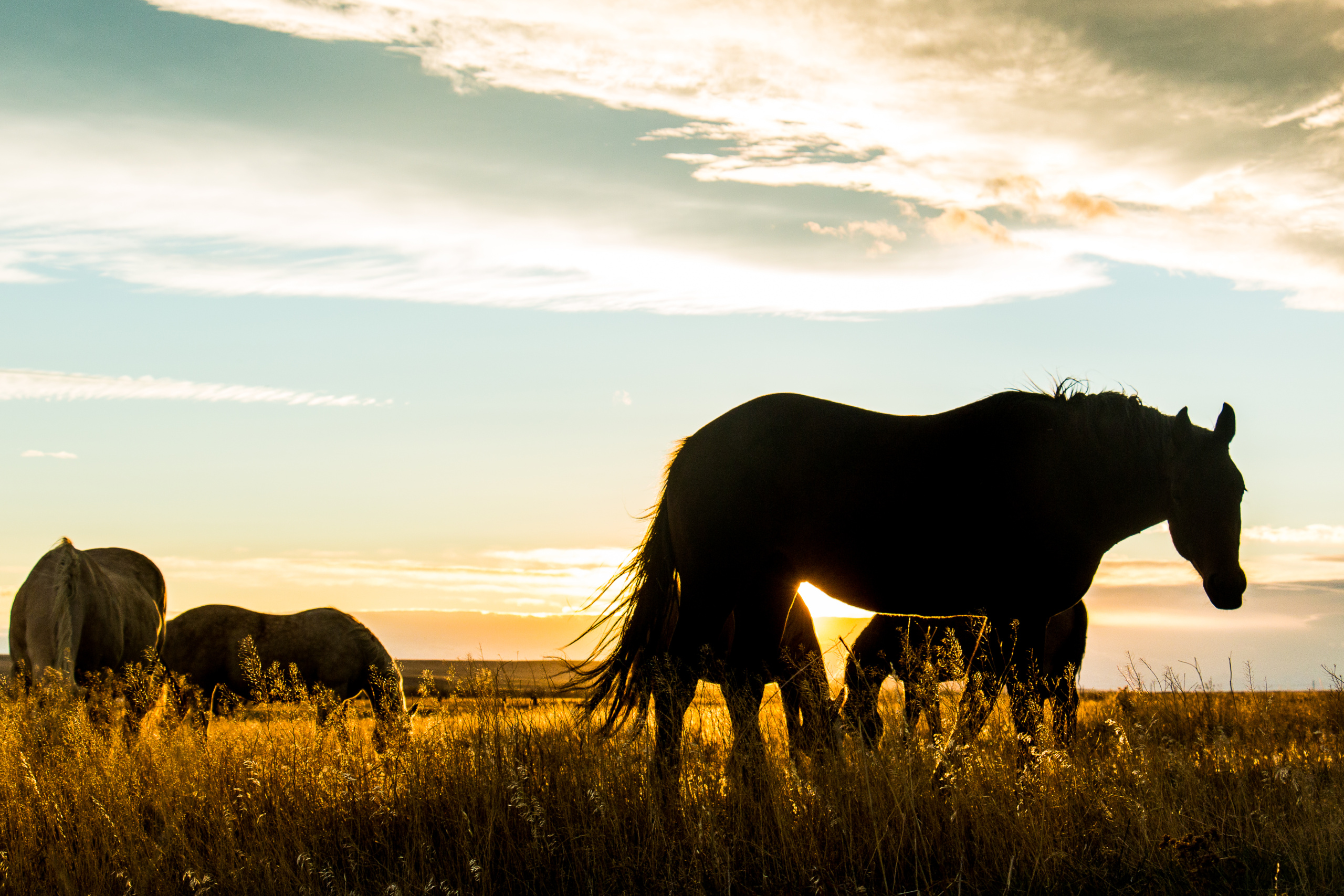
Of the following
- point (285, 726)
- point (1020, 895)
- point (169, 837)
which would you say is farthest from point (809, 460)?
point (285, 726)

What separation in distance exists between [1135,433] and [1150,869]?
2755 millimetres

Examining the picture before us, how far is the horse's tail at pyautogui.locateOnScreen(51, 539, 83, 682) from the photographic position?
344 inches

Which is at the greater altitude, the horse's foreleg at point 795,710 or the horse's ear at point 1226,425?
the horse's ear at point 1226,425

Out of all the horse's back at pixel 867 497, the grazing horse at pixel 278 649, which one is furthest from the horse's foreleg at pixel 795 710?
the grazing horse at pixel 278 649

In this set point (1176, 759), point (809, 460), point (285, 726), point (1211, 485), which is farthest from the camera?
point (285, 726)

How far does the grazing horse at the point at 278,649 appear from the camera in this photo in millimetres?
11164

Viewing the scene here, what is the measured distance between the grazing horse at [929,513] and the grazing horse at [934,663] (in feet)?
0.87

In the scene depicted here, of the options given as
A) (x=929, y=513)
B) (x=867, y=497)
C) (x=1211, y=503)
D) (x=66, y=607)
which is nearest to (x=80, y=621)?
(x=66, y=607)

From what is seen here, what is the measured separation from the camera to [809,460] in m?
5.74

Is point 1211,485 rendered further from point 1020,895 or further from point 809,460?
point 1020,895

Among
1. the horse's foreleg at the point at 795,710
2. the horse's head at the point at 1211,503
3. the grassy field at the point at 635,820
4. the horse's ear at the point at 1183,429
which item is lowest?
the grassy field at the point at 635,820

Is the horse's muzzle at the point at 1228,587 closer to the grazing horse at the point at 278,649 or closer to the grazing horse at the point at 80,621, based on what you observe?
the grazing horse at the point at 80,621

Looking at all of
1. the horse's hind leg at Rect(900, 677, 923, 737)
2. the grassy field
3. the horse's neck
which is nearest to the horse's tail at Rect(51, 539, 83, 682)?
the grassy field

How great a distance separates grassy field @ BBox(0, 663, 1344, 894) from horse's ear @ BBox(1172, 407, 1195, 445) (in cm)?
178
